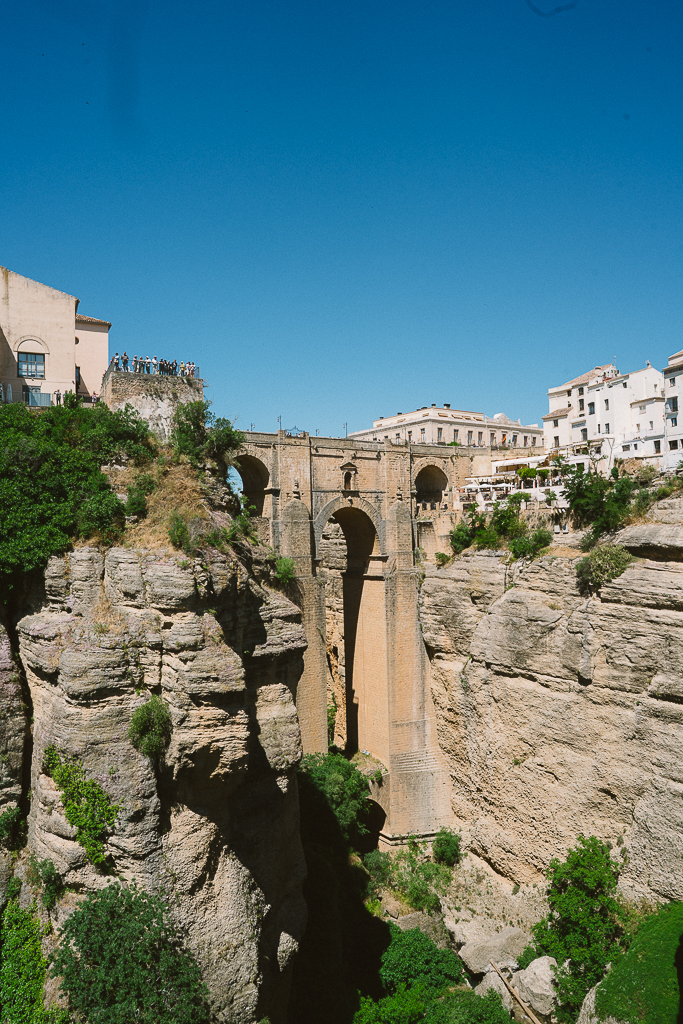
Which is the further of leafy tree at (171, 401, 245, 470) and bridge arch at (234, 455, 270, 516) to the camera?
bridge arch at (234, 455, 270, 516)

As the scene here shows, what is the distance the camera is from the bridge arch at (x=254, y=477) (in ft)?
83.1

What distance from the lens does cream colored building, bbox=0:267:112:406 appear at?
19.5 m

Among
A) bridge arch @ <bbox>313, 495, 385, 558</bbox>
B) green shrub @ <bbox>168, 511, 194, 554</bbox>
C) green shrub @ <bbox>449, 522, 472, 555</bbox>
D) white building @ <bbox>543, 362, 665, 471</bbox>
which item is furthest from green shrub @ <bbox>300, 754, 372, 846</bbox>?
white building @ <bbox>543, 362, 665, 471</bbox>

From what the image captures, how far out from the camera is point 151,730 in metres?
11.0

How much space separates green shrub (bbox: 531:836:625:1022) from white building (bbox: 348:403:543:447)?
30802mm

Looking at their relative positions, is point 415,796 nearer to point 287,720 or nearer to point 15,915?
point 287,720

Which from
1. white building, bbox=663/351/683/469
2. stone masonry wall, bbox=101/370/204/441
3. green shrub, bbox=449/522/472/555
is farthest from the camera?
white building, bbox=663/351/683/469

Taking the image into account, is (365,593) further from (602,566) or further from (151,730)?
(151,730)

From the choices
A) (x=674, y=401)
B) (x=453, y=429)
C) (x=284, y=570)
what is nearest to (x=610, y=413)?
(x=674, y=401)

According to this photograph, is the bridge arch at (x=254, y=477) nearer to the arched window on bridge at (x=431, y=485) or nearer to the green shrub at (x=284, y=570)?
the green shrub at (x=284, y=570)

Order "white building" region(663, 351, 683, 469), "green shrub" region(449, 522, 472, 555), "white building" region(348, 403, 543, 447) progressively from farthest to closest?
"white building" region(348, 403, 543, 447) → "white building" region(663, 351, 683, 469) → "green shrub" region(449, 522, 472, 555)

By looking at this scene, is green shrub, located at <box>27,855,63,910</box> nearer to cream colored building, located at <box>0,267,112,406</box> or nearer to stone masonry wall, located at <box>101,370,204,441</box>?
stone masonry wall, located at <box>101,370,204,441</box>

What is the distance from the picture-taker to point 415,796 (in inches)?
1060

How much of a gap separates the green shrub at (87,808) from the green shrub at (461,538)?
788 inches
